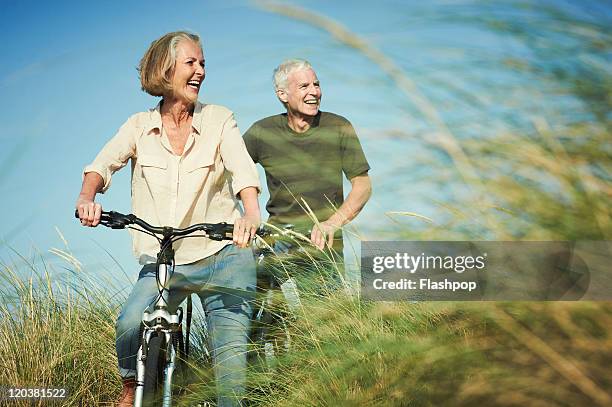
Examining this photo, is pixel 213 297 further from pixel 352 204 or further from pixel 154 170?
pixel 352 204

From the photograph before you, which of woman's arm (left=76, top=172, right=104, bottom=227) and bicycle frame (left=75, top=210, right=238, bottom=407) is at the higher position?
woman's arm (left=76, top=172, right=104, bottom=227)

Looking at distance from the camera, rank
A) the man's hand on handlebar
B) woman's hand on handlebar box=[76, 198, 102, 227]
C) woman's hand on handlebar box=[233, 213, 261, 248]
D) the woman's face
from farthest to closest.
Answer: the woman's face < woman's hand on handlebar box=[76, 198, 102, 227] < woman's hand on handlebar box=[233, 213, 261, 248] < the man's hand on handlebar

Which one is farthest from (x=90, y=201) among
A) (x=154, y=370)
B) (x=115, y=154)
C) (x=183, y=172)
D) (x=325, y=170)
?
(x=325, y=170)

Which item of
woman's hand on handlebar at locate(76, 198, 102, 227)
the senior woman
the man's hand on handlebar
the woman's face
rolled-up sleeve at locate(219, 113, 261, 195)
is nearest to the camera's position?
the man's hand on handlebar

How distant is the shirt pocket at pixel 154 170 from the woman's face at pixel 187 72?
0.27m

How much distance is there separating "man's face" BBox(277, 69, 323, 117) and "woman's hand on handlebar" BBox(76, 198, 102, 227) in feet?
5.39

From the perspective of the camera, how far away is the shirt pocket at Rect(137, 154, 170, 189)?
3.04 meters

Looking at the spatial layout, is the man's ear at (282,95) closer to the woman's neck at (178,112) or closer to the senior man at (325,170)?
the woman's neck at (178,112)

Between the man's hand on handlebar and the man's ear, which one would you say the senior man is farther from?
the man's ear

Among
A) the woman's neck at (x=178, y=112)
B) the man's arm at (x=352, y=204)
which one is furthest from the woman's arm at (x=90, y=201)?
the man's arm at (x=352, y=204)

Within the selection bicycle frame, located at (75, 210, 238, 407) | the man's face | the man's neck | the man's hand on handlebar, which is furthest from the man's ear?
the man's hand on handlebar

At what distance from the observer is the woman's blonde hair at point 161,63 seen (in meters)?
3.13

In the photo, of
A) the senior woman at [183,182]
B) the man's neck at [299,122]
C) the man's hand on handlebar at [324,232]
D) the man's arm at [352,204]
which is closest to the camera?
the man's arm at [352,204]

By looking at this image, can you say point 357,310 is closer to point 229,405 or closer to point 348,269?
point 348,269
